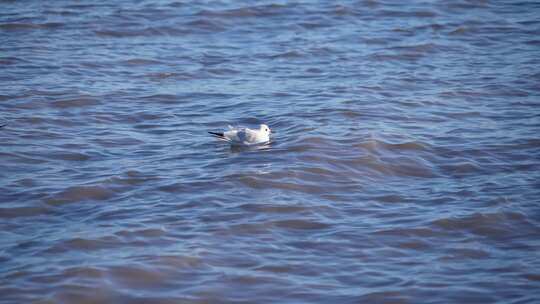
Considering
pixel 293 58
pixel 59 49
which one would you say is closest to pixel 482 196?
pixel 293 58

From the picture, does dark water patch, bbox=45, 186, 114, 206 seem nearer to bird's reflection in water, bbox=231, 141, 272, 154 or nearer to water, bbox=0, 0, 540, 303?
water, bbox=0, 0, 540, 303

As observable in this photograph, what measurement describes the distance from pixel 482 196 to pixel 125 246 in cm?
306

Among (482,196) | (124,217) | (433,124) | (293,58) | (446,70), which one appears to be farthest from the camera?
(293,58)

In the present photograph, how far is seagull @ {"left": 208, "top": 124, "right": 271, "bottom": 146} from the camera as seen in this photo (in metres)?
7.85

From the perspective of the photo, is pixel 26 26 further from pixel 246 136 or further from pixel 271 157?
pixel 271 157

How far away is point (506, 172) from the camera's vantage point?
732cm

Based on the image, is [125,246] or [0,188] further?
[0,188]

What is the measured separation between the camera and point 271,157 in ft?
25.5

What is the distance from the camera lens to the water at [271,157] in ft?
17.7

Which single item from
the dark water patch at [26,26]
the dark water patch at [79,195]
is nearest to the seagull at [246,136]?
the dark water patch at [79,195]

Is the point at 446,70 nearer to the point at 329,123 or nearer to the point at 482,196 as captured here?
the point at 329,123

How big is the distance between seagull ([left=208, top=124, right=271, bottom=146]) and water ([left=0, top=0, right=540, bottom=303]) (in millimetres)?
119

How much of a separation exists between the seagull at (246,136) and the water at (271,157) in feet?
0.39

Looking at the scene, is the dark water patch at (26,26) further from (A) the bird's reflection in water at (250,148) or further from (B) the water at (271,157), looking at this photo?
(A) the bird's reflection in water at (250,148)
